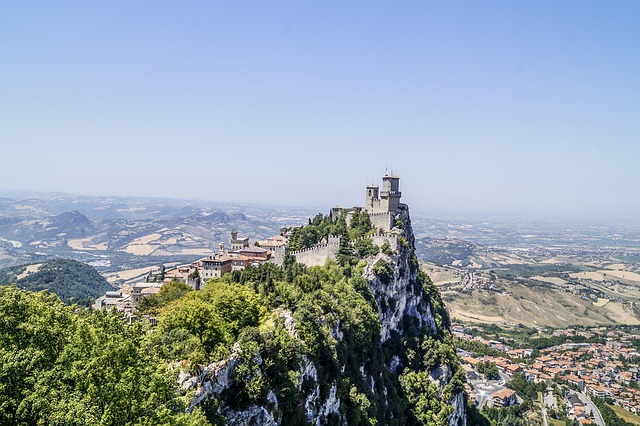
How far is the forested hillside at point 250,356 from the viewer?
1886 cm

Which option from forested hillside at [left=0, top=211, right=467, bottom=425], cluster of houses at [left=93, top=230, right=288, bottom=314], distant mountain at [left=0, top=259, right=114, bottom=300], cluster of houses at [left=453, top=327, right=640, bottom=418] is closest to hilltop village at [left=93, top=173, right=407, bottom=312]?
cluster of houses at [left=93, top=230, right=288, bottom=314]

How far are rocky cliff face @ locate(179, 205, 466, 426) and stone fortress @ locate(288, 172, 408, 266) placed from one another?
51.8 inches

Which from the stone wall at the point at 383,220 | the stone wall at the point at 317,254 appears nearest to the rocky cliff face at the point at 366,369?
the stone wall at the point at 383,220

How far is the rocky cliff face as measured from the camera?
2719 centimetres

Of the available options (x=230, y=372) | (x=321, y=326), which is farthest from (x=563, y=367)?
(x=230, y=372)

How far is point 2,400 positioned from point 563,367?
496 ft

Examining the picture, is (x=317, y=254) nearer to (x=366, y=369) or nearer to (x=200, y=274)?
(x=200, y=274)

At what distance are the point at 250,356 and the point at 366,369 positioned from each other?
2225 centimetres

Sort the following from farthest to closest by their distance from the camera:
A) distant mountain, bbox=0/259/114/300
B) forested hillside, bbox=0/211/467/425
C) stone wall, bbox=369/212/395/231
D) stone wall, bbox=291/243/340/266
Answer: distant mountain, bbox=0/259/114/300 → stone wall, bbox=369/212/395/231 → stone wall, bbox=291/243/340/266 → forested hillside, bbox=0/211/467/425

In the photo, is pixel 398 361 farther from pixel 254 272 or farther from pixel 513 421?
pixel 513 421

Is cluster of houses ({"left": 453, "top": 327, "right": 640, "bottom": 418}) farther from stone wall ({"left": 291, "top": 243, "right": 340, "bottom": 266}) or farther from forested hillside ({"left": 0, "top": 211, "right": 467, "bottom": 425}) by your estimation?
stone wall ({"left": 291, "top": 243, "right": 340, "bottom": 266})

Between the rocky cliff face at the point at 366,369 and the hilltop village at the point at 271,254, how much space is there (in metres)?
2.76

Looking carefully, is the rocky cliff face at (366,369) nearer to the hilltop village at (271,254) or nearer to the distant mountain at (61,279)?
the hilltop village at (271,254)

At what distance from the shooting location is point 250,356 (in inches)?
1131
